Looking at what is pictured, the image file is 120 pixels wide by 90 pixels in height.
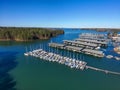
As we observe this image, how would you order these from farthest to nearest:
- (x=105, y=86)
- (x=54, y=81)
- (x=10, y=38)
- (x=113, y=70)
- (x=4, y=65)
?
(x=10, y=38) < (x=4, y=65) < (x=113, y=70) < (x=54, y=81) < (x=105, y=86)

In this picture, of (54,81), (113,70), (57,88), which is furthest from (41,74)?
(113,70)

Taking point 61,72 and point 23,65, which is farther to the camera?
point 23,65

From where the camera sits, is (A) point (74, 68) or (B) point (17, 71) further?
(A) point (74, 68)

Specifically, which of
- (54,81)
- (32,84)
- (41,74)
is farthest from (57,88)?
(41,74)

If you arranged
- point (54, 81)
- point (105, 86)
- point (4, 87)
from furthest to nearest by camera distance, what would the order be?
point (54, 81) → point (105, 86) → point (4, 87)

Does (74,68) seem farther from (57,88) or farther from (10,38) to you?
(10,38)

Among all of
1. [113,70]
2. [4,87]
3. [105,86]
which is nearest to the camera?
[4,87]

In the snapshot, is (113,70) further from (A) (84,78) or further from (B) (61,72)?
(B) (61,72)

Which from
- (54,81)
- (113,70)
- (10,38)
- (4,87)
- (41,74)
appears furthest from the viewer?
(10,38)
